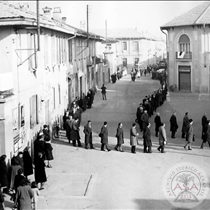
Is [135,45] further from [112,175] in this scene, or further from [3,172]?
[3,172]

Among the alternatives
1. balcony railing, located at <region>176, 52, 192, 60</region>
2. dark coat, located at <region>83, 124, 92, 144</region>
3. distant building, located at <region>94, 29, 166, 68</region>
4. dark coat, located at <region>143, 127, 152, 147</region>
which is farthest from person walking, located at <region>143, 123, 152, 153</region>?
distant building, located at <region>94, 29, 166, 68</region>

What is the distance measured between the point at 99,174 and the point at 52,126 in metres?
6.47

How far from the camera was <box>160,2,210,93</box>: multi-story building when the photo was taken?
35.3 metres

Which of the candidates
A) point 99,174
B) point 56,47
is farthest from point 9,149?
point 56,47

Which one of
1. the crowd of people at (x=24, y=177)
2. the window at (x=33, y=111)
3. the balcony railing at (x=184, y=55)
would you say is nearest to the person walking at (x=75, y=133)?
the window at (x=33, y=111)

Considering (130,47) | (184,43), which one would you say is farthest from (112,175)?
(130,47)

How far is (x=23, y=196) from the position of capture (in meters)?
9.30

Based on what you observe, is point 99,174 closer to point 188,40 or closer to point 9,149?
point 9,149

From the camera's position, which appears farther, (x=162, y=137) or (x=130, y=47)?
(x=130, y=47)

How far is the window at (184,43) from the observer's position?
36.7 m

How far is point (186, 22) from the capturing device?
3606 centimetres

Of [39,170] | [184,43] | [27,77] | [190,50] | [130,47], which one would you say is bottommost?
[39,170]

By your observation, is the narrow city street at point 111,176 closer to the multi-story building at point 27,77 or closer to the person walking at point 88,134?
the person walking at point 88,134

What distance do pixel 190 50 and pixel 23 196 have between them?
2961cm
